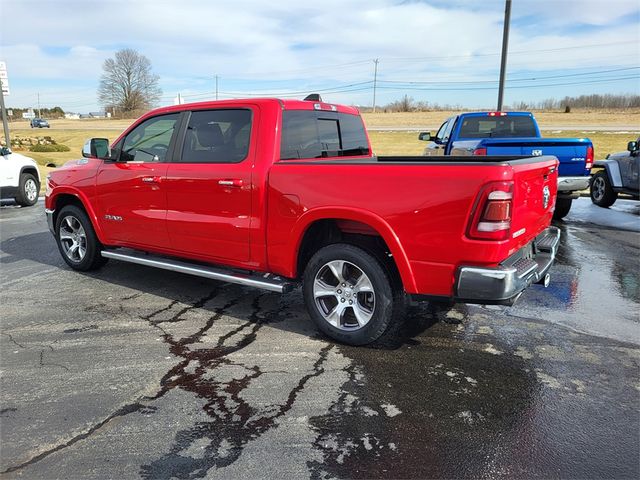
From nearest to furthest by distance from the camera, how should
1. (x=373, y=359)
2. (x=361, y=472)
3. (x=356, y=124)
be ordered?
(x=361, y=472)
(x=373, y=359)
(x=356, y=124)

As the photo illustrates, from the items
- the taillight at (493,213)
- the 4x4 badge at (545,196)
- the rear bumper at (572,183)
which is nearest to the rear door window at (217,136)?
the taillight at (493,213)

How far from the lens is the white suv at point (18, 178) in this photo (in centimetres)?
1130

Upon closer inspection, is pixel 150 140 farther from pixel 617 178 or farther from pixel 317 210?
pixel 617 178

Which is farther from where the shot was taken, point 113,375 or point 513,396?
point 113,375

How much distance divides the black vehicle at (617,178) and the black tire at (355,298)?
8.59 meters

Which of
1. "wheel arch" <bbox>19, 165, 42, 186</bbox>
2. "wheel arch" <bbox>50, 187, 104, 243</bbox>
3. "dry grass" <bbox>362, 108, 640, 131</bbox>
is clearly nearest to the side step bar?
"wheel arch" <bbox>50, 187, 104, 243</bbox>

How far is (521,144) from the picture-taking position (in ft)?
27.1

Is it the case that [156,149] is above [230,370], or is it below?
above

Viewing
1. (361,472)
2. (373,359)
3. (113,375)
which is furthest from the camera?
(373,359)

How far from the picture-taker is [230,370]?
3688 millimetres

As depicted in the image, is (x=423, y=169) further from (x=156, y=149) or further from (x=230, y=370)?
(x=156, y=149)

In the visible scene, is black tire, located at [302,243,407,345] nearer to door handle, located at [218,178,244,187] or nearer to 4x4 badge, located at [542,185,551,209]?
door handle, located at [218,178,244,187]

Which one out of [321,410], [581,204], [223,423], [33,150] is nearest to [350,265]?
[321,410]

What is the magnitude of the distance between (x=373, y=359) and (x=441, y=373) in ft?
1.68
